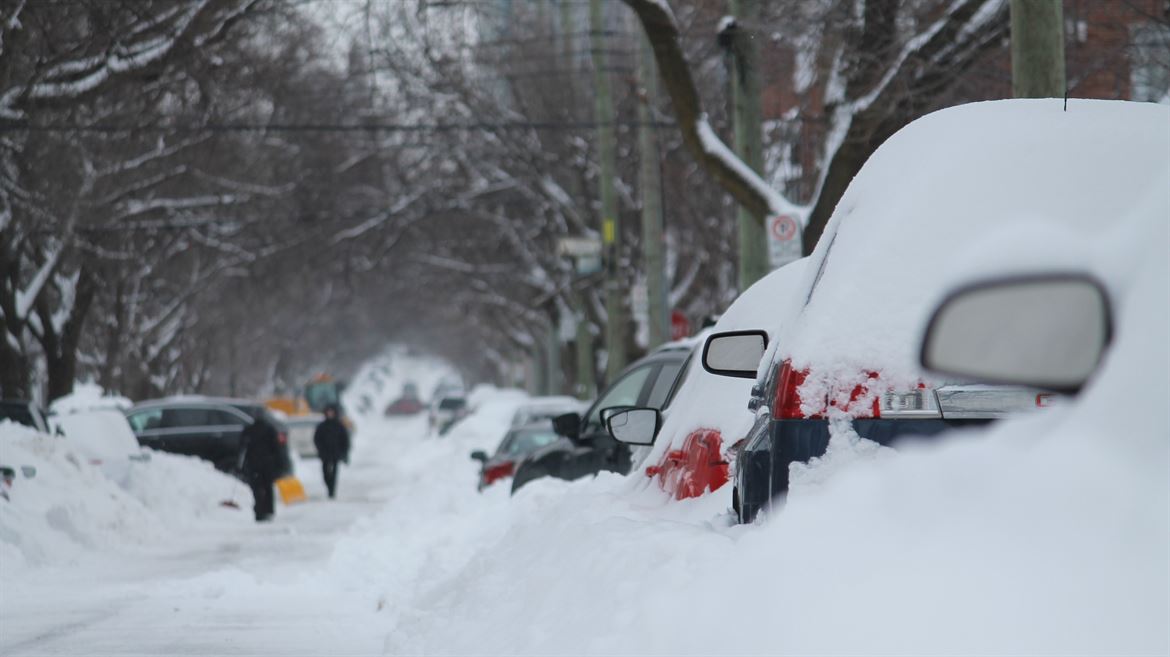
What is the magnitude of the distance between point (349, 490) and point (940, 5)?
16147 millimetres

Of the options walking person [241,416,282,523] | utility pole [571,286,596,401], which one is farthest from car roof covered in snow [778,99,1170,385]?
utility pole [571,286,596,401]

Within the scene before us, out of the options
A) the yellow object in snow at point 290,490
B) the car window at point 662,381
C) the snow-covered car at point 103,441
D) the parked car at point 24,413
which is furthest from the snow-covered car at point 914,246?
the yellow object in snow at point 290,490

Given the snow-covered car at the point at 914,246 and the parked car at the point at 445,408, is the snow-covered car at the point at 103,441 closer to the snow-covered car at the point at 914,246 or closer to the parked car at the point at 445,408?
the snow-covered car at the point at 914,246

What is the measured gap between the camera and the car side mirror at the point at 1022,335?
263cm

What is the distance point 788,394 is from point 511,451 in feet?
52.1

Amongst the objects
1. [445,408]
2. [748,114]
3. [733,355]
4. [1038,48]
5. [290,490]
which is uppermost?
[748,114]

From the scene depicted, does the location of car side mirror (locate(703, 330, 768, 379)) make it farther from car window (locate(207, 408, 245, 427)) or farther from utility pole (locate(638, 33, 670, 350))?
car window (locate(207, 408, 245, 427))

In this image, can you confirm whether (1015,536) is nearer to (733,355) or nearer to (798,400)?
(798,400)

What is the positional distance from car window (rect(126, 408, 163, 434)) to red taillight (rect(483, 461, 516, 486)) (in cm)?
1063

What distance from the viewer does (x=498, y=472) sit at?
779 inches

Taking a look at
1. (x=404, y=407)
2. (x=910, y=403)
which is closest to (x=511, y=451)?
(x=910, y=403)

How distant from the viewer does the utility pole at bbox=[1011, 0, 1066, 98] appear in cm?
1022

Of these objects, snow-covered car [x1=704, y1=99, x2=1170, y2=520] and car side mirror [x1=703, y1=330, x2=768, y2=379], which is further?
car side mirror [x1=703, y1=330, x2=768, y2=379]

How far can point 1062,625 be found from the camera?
278cm
